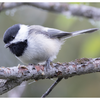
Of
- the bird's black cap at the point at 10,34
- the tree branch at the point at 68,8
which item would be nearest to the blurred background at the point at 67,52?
the tree branch at the point at 68,8

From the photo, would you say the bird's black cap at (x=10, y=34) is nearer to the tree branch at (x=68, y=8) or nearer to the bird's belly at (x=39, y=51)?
the bird's belly at (x=39, y=51)

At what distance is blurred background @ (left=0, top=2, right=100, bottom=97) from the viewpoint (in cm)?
271

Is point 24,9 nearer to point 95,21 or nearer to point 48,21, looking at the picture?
point 48,21

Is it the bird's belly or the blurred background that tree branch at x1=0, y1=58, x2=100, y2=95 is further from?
the blurred background

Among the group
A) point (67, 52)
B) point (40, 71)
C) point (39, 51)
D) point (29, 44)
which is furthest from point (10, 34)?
point (67, 52)

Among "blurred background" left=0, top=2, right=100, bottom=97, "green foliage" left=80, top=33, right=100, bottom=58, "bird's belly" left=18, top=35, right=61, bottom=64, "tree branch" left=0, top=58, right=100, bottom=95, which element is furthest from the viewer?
"blurred background" left=0, top=2, right=100, bottom=97

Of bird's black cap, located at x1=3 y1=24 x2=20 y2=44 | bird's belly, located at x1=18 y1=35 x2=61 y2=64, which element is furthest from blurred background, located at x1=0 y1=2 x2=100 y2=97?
bird's black cap, located at x1=3 y1=24 x2=20 y2=44

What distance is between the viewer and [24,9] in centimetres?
534

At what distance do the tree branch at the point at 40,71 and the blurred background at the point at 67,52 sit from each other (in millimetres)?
637

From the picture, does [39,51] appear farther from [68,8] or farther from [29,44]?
[68,8]

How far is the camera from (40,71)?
1.67 meters

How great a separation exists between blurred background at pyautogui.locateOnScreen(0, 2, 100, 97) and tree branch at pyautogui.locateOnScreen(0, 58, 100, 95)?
2.09ft

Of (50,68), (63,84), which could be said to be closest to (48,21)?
(63,84)

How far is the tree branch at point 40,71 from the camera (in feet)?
4.82
